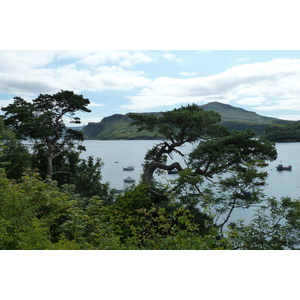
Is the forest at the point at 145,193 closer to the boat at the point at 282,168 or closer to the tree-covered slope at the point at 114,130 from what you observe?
the tree-covered slope at the point at 114,130

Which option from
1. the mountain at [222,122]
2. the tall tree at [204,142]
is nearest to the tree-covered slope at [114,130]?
the mountain at [222,122]

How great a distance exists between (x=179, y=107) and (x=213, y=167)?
228cm

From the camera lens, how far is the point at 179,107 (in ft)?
27.2

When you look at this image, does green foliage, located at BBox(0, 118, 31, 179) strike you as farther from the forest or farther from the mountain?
the mountain

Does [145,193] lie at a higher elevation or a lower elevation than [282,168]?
lower

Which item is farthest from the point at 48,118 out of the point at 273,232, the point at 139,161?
the point at 273,232

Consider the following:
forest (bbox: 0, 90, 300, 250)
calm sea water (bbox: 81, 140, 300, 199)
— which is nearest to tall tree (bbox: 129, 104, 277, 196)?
forest (bbox: 0, 90, 300, 250)

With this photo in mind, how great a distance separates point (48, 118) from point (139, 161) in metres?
4.45

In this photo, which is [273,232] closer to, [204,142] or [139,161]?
[204,142]

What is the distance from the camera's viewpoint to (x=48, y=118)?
9.82 metres

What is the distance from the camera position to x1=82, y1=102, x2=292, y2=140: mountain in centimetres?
1000

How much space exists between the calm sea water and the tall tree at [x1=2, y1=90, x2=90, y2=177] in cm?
147

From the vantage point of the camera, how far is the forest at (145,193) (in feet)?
9.84
